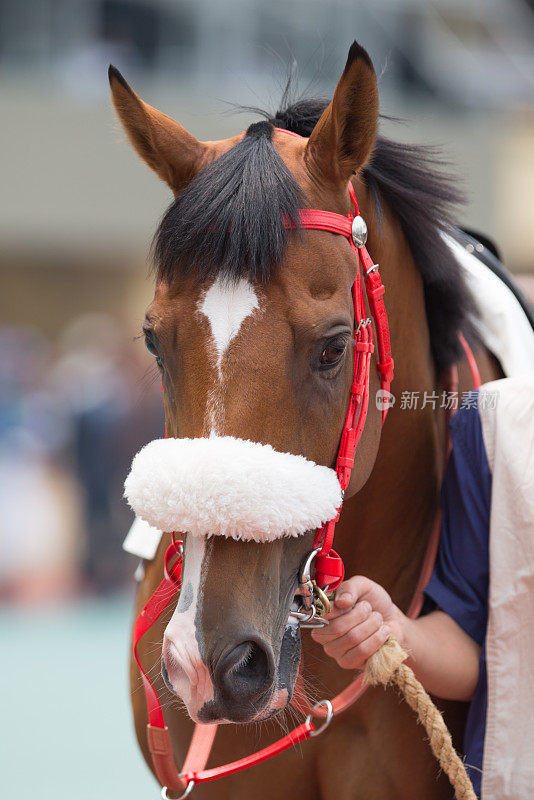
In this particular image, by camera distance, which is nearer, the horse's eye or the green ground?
the horse's eye

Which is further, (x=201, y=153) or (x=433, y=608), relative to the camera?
(x=433, y=608)

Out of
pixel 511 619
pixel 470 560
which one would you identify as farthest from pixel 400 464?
pixel 511 619

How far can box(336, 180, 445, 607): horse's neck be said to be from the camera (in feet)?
5.95

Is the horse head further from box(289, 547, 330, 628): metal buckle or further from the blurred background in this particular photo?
the blurred background

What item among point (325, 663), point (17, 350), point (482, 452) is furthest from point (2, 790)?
point (17, 350)

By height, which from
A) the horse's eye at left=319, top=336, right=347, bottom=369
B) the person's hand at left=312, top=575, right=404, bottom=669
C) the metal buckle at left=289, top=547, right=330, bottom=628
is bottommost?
the person's hand at left=312, top=575, right=404, bottom=669

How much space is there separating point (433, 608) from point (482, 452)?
0.35 m

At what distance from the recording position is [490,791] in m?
1.68

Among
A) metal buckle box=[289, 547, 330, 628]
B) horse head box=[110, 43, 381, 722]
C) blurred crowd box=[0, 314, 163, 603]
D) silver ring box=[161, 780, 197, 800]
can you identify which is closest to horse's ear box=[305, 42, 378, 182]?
horse head box=[110, 43, 381, 722]

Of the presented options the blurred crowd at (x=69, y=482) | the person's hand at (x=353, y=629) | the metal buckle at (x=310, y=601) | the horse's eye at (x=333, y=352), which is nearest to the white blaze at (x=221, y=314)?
the horse's eye at (x=333, y=352)

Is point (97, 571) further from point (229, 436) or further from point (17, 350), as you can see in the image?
point (229, 436)

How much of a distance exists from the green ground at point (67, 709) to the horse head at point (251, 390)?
2.95 meters

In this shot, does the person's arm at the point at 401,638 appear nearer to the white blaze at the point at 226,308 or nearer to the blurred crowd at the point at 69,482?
the white blaze at the point at 226,308

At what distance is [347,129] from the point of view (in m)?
1.58
